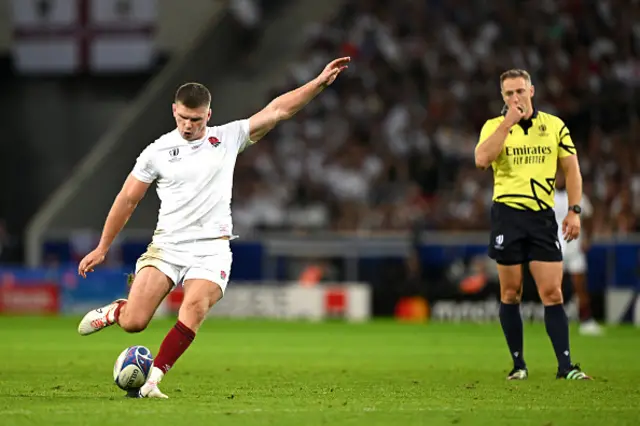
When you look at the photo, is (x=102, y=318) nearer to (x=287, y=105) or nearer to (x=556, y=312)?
(x=287, y=105)

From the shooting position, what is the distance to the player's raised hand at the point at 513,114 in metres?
9.98

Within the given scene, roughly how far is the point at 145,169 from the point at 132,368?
1378mm

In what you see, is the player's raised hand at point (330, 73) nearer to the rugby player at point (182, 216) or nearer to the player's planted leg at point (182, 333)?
the rugby player at point (182, 216)

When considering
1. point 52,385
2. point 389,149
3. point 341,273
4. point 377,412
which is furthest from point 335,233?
point 377,412

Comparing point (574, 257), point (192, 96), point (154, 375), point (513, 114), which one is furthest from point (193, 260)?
point (574, 257)

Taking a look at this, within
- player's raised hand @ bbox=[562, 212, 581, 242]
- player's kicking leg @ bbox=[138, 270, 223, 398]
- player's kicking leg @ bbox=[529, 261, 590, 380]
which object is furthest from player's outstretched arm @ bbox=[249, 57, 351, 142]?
player's kicking leg @ bbox=[529, 261, 590, 380]

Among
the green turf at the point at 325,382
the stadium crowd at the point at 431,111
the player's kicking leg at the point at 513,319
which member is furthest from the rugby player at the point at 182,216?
the stadium crowd at the point at 431,111

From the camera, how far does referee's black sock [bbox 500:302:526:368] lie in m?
10.5

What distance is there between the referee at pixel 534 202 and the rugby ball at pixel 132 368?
10.6 feet

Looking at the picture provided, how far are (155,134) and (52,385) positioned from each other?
18.6 meters

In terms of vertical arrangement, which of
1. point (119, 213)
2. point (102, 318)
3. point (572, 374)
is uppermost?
point (119, 213)

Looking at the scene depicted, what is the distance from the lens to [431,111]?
26297mm

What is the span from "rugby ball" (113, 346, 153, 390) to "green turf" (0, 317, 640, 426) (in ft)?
0.57

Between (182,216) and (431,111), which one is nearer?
(182,216)
